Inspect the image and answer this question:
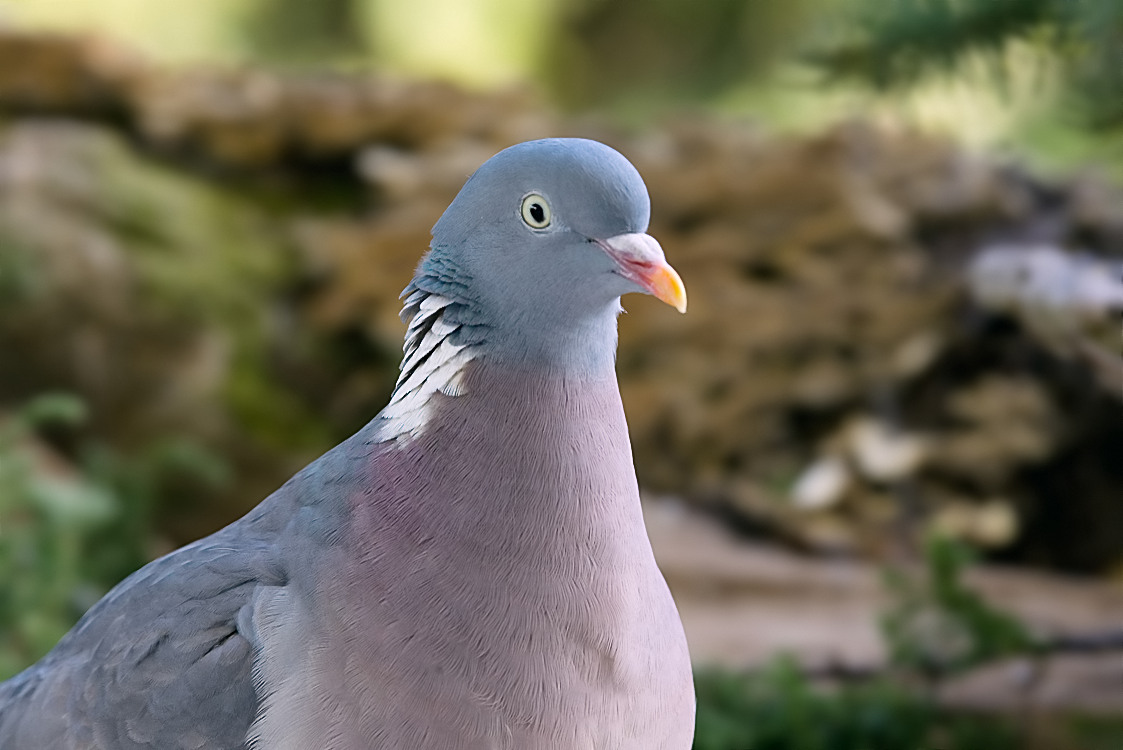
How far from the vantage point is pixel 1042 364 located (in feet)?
9.14

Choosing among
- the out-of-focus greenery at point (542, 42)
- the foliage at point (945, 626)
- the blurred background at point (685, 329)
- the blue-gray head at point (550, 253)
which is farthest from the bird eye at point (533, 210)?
the out-of-focus greenery at point (542, 42)

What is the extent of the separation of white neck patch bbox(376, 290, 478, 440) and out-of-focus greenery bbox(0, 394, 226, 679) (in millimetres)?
1256

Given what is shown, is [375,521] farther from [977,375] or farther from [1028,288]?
[977,375]

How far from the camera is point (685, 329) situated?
2924mm

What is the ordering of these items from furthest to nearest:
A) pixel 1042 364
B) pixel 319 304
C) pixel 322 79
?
pixel 322 79
pixel 319 304
pixel 1042 364

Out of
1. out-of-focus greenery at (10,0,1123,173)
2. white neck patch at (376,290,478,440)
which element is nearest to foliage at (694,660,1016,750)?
white neck patch at (376,290,478,440)

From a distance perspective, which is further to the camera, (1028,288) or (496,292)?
(1028,288)

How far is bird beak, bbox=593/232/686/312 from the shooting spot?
1.00 m

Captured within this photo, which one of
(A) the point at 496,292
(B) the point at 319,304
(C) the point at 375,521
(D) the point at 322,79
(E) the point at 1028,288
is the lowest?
(C) the point at 375,521

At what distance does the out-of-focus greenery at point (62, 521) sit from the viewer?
217 cm

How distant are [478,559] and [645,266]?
1.03 ft

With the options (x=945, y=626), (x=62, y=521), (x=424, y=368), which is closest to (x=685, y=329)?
(x=945, y=626)

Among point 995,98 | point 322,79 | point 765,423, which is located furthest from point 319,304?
point 995,98

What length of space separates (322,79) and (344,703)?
2.81 metres
